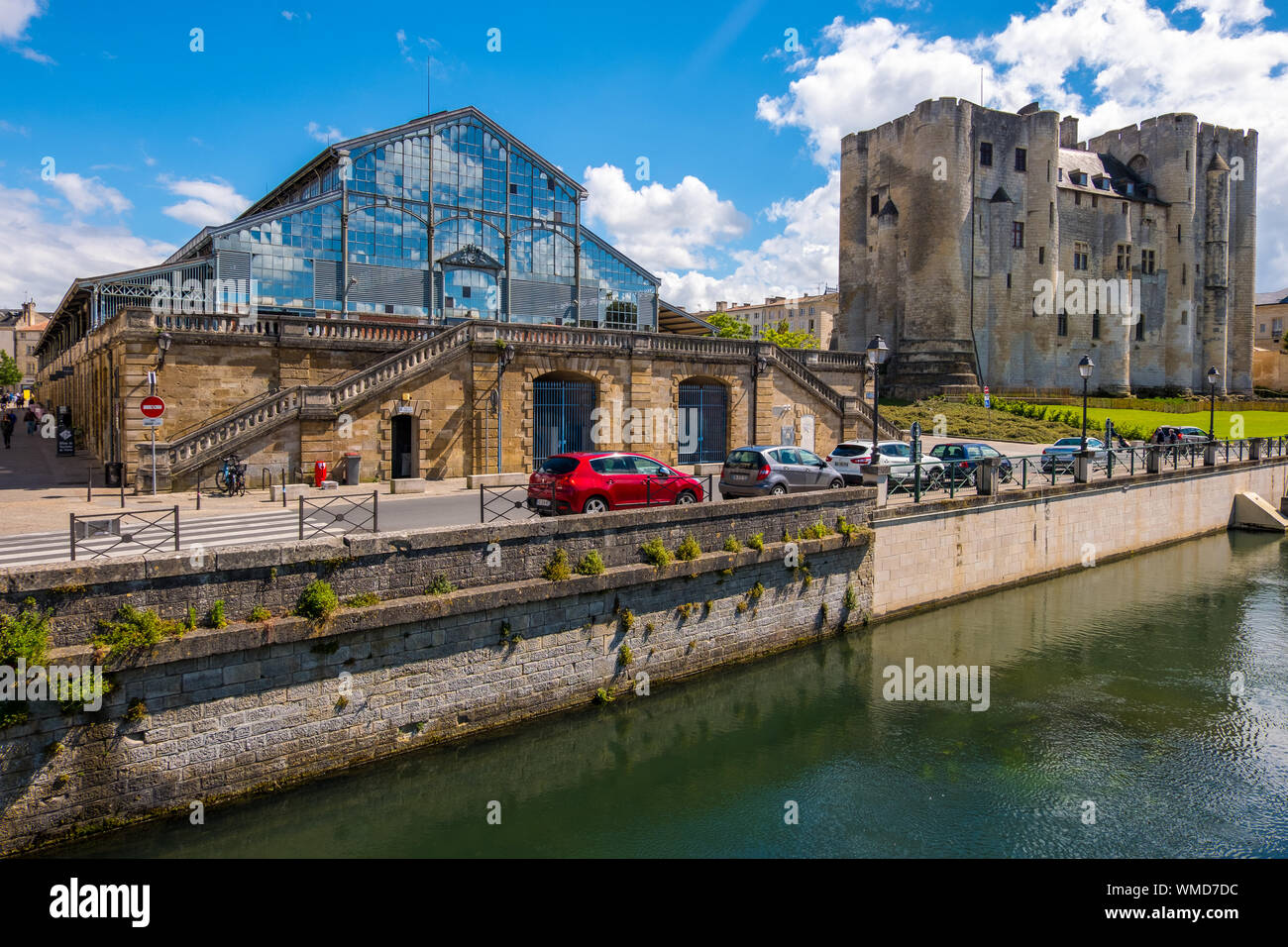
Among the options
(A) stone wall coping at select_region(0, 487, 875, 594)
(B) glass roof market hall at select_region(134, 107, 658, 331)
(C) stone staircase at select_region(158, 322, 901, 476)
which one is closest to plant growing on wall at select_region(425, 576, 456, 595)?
(A) stone wall coping at select_region(0, 487, 875, 594)

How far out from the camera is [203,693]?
995 cm

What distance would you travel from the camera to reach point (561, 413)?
2902 cm

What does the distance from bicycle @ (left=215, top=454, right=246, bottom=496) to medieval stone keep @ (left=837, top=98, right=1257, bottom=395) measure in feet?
164

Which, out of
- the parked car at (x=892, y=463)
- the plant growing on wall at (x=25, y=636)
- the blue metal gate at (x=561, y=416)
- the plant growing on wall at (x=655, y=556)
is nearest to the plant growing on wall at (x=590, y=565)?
the plant growing on wall at (x=655, y=556)

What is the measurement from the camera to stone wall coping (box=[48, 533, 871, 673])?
9.55 m

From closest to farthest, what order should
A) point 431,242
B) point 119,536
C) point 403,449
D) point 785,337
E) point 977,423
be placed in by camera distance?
point 119,536 < point 403,449 < point 431,242 < point 977,423 < point 785,337

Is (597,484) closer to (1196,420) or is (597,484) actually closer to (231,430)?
(231,430)

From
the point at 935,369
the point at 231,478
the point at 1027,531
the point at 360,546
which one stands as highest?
the point at 935,369

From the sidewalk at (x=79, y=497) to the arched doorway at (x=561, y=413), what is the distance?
10.6 ft

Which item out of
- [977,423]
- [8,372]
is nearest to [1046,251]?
[977,423]

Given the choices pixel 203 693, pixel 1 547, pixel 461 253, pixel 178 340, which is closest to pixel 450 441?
pixel 178 340

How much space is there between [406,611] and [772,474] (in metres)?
11.2
